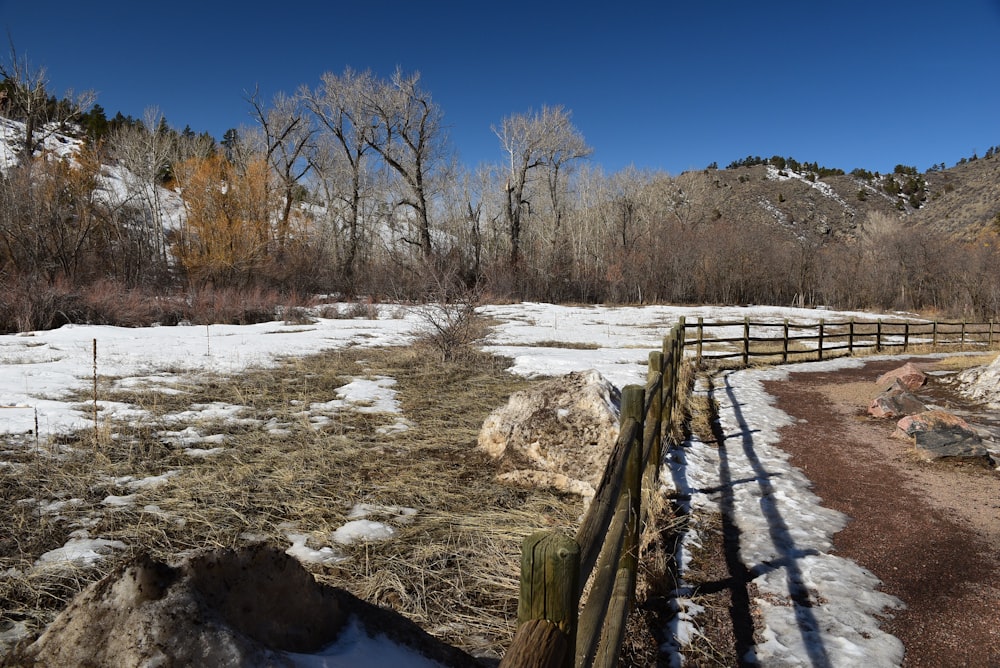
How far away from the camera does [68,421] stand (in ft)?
21.5

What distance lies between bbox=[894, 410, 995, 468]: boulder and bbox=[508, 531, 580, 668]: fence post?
24.2ft

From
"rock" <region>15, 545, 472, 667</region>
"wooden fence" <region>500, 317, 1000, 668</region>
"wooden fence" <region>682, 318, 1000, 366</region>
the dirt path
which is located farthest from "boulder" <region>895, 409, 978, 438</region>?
"rock" <region>15, 545, 472, 667</region>

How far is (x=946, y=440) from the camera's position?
265 inches

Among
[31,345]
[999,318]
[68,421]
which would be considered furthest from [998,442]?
[999,318]

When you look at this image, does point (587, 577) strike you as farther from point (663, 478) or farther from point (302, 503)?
point (663, 478)

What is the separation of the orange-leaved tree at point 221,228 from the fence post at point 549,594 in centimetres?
3120

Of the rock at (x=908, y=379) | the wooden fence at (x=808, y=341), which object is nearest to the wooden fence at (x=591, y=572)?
the rock at (x=908, y=379)

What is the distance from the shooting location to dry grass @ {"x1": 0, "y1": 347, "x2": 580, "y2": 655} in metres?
3.33

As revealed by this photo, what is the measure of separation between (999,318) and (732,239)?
58.8 feet

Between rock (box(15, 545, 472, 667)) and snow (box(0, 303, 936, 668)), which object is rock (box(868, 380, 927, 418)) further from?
rock (box(15, 545, 472, 667))

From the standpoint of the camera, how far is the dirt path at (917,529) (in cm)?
320

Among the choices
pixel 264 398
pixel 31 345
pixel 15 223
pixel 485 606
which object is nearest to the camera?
pixel 485 606

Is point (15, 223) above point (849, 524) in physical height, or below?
above

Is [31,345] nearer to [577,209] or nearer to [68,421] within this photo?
[68,421]
